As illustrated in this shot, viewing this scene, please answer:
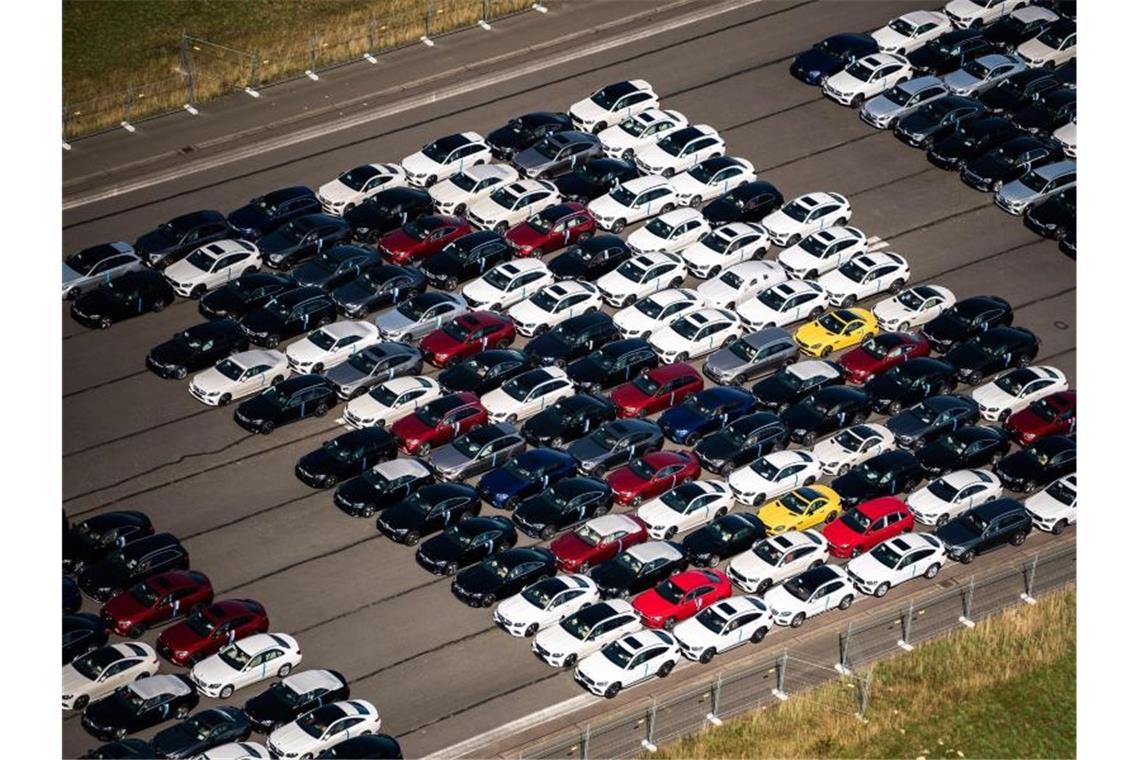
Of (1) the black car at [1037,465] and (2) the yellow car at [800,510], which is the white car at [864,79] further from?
(2) the yellow car at [800,510]

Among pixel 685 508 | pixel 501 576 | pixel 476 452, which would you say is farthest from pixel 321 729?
pixel 685 508

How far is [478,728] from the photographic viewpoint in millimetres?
93375

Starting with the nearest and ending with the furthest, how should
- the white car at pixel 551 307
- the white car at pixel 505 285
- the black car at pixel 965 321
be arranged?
1. the black car at pixel 965 321
2. the white car at pixel 551 307
3. the white car at pixel 505 285

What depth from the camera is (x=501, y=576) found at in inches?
3863

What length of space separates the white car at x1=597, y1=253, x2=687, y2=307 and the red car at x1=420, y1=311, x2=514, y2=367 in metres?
5.19

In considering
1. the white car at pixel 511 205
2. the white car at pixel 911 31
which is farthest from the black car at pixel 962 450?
the white car at pixel 911 31

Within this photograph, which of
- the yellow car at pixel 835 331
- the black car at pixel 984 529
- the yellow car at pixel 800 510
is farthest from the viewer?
the yellow car at pixel 835 331

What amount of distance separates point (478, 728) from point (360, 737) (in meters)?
4.32

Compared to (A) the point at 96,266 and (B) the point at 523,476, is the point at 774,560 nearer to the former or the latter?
(B) the point at 523,476

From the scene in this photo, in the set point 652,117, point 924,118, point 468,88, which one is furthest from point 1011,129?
point 468,88

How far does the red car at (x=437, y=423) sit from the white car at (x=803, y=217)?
18.5 metres

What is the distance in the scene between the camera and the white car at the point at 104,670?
308 feet

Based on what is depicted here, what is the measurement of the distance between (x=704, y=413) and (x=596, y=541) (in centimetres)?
913

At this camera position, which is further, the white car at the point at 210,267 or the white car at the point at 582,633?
the white car at the point at 210,267
